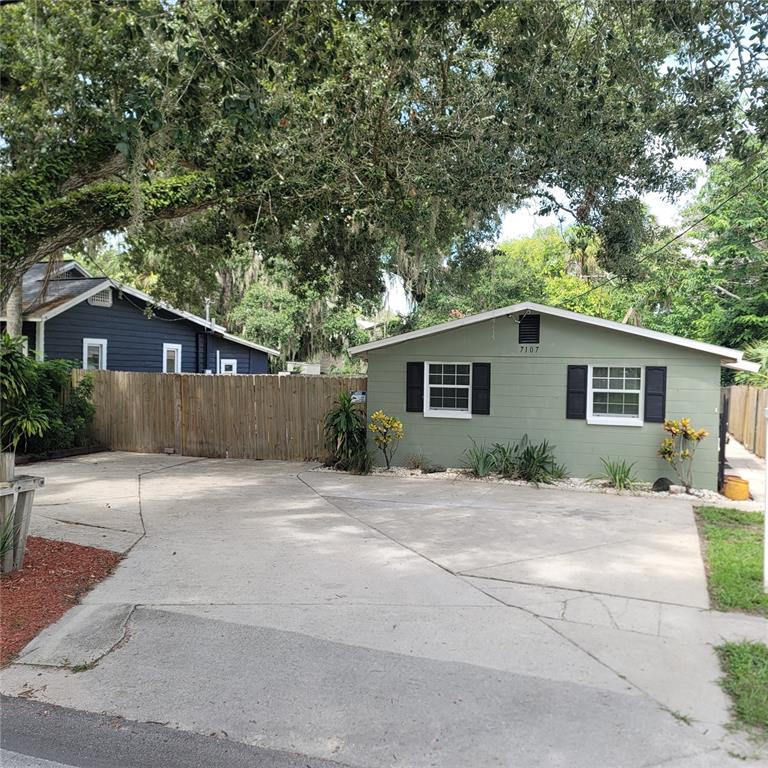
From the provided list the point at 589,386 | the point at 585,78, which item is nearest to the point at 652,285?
the point at 589,386

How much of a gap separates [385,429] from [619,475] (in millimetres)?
4232

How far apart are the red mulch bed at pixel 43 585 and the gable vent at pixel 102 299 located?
11263mm

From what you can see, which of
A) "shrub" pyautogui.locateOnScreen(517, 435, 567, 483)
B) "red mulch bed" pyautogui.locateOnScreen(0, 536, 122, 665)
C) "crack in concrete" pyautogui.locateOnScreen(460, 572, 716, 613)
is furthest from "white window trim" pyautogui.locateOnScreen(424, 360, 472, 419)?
"red mulch bed" pyautogui.locateOnScreen(0, 536, 122, 665)

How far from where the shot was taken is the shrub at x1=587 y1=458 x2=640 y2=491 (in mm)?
10258

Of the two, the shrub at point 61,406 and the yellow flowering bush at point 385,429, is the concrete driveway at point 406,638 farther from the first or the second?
the shrub at point 61,406

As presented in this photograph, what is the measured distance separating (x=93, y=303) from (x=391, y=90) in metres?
11.7

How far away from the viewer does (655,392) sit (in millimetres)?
10336

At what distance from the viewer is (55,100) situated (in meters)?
8.39

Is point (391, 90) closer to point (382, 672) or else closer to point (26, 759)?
point (382, 672)

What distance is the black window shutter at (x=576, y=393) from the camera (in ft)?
35.7

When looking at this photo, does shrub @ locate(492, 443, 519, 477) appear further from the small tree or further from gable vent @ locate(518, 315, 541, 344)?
the small tree

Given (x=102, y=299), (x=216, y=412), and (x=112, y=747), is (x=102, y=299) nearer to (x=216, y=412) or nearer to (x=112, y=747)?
(x=216, y=412)

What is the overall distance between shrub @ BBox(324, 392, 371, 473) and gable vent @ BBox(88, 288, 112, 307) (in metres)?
8.13

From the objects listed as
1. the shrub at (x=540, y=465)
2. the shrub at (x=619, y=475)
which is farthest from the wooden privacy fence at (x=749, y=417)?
the shrub at (x=540, y=465)
